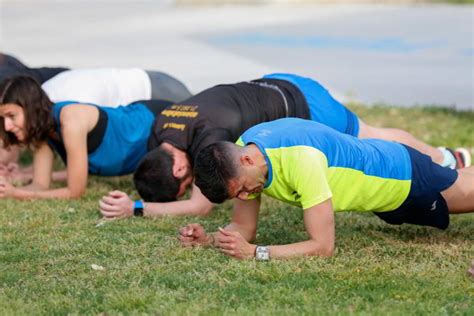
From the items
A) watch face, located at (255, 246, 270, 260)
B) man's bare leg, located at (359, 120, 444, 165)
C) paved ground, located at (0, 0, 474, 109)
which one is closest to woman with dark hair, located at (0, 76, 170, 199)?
man's bare leg, located at (359, 120, 444, 165)

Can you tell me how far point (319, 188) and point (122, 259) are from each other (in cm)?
112

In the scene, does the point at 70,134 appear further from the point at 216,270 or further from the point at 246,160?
the point at 246,160

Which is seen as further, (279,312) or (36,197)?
(36,197)

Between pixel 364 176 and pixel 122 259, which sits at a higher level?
pixel 364 176

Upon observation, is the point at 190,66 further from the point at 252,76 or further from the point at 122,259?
the point at 122,259

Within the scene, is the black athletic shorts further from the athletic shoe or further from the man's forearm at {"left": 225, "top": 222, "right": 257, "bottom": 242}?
the athletic shoe

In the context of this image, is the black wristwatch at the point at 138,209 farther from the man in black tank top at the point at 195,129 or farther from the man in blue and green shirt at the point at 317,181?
the man in blue and green shirt at the point at 317,181

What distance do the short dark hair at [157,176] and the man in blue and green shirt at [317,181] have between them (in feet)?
2.59

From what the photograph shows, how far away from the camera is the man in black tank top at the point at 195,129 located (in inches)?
231

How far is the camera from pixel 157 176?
589 centimetres

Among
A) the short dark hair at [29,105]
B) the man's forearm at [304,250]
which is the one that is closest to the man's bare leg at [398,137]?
the man's forearm at [304,250]

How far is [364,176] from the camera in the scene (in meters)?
4.81

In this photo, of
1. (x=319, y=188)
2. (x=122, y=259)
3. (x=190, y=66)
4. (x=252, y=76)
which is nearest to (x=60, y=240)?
(x=122, y=259)

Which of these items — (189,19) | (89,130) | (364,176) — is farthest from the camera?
(189,19)
